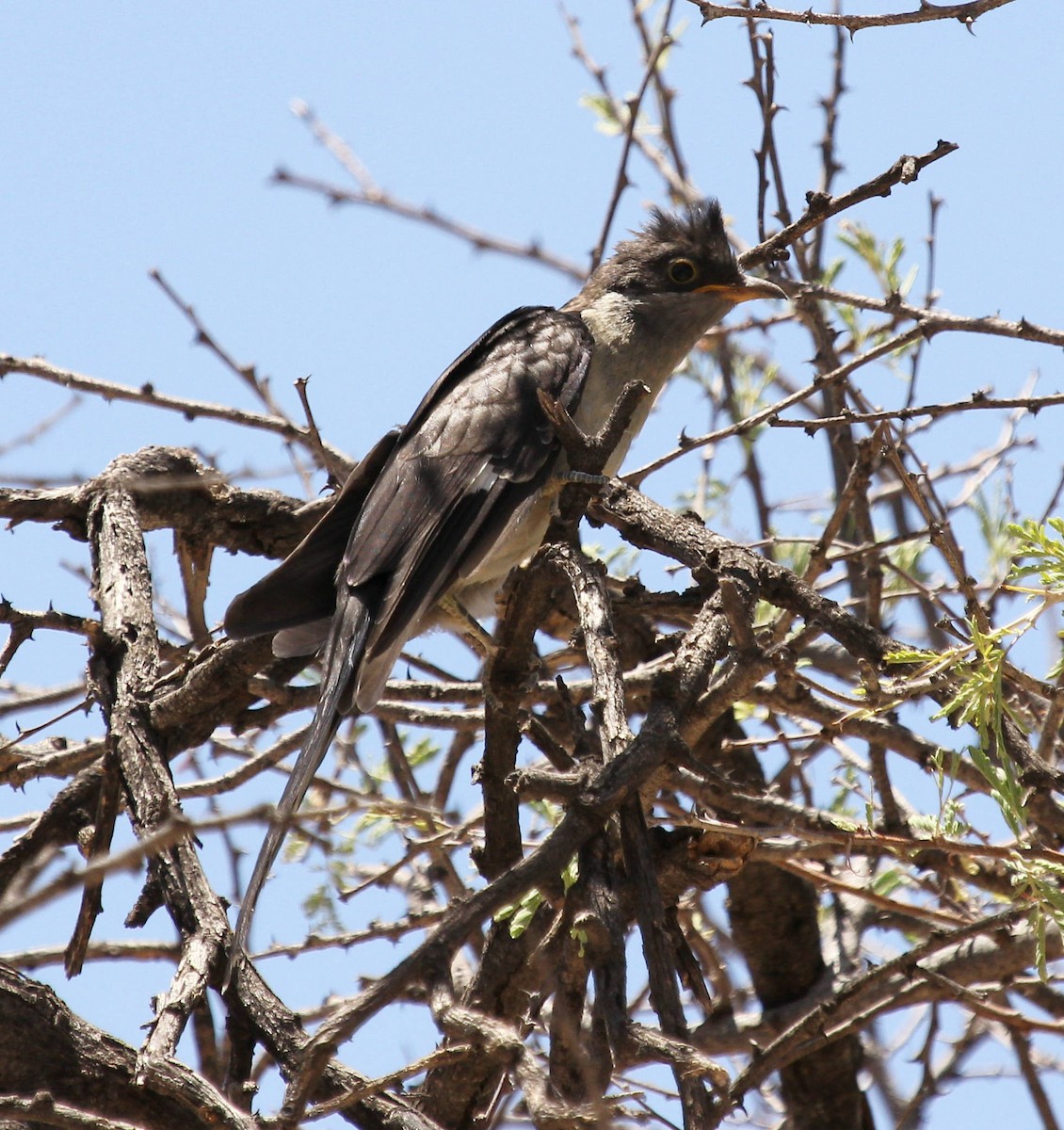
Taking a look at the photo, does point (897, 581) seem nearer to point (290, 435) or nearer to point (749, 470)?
point (749, 470)

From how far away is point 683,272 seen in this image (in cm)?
589

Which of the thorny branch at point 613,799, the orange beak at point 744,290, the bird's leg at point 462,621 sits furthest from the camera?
the orange beak at point 744,290

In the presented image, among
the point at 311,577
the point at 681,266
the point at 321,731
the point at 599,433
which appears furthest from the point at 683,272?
the point at 321,731

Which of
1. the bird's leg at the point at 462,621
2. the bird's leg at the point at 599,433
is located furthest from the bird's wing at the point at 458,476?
the bird's leg at the point at 599,433

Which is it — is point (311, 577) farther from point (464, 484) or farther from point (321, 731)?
point (321, 731)

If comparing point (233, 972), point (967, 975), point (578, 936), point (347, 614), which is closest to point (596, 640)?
point (578, 936)

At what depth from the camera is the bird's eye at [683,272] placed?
588 centimetres

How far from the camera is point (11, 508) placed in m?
4.49

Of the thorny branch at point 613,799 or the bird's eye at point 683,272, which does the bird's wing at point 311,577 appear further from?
the bird's eye at point 683,272

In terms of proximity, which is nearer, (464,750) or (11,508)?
(11,508)

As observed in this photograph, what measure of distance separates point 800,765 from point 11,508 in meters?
3.09

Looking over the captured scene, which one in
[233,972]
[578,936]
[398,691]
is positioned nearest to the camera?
[578,936]

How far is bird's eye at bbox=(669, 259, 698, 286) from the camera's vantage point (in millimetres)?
5879

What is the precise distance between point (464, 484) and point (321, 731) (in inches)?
50.3
